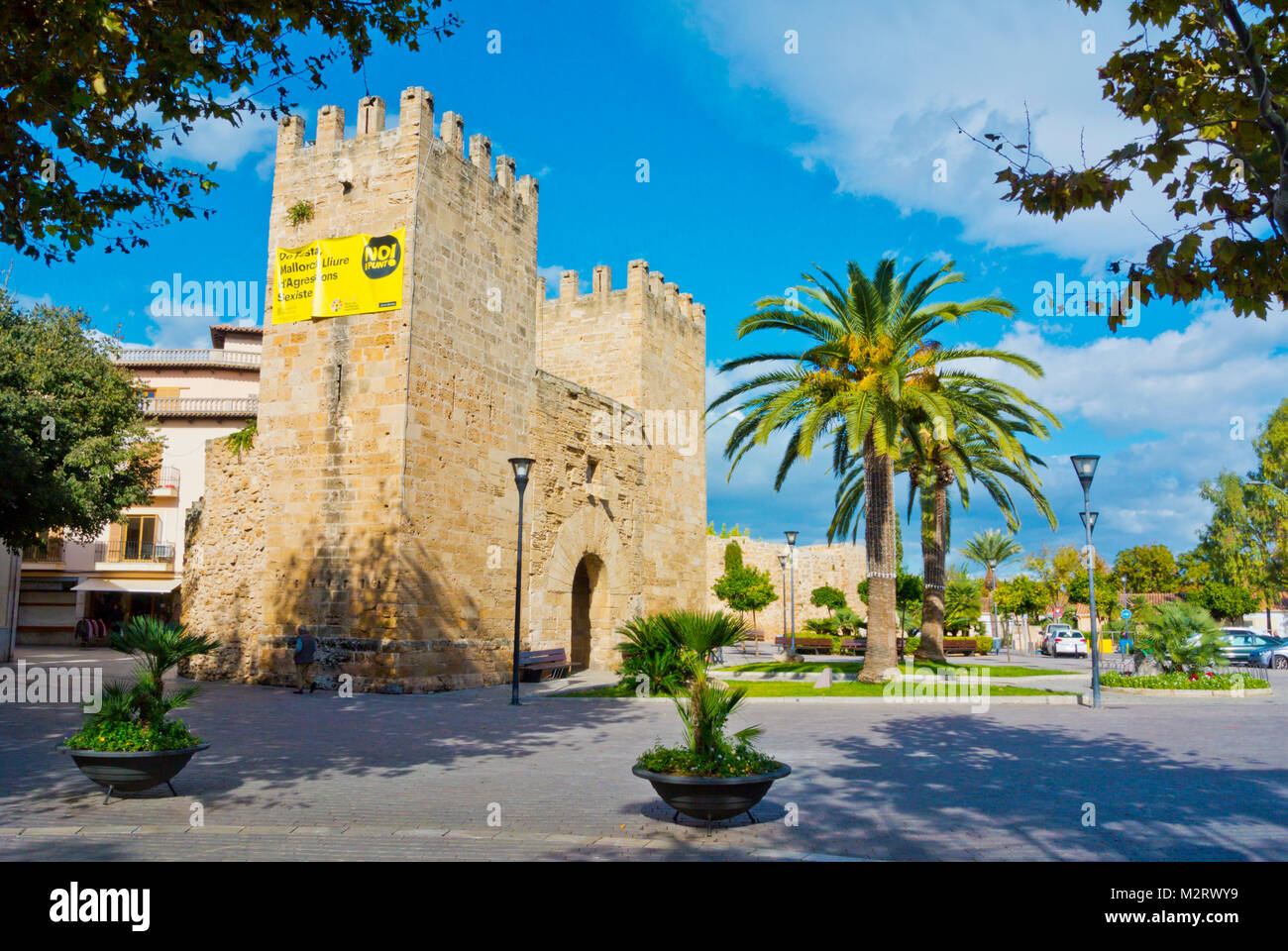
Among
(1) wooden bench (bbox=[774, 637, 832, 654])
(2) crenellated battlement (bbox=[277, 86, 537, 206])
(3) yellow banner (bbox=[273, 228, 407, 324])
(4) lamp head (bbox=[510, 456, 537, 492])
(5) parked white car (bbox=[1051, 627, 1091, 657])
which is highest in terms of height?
(2) crenellated battlement (bbox=[277, 86, 537, 206])

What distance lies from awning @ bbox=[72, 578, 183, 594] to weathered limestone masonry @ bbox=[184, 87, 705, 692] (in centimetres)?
1928

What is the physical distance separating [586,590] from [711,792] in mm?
16573

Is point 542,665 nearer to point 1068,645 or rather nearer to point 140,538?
point 140,538

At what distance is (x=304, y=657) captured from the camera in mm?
14750

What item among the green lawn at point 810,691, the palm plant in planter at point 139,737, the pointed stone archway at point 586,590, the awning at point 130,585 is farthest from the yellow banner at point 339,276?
the awning at point 130,585

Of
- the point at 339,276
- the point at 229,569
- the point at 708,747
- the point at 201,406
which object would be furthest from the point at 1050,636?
the point at 708,747

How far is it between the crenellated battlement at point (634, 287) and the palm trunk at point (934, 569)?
8562 mm

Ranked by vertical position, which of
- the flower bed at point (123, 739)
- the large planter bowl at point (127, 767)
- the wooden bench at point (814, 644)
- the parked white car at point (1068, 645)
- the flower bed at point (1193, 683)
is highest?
the flower bed at point (123, 739)

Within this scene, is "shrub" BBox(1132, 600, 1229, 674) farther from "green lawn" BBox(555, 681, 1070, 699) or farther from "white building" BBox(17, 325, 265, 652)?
"white building" BBox(17, 325, 265, 652)

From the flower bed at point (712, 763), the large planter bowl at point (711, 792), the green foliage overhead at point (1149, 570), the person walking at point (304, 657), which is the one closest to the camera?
the large planter bowl at point (711, 792)

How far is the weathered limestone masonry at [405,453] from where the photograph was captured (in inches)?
599

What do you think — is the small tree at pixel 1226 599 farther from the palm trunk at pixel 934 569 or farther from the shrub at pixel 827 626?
the palm trunk at pixel 934 569

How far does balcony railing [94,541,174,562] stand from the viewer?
35.5 metres

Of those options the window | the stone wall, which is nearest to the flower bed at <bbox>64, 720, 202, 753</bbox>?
the stone wall
